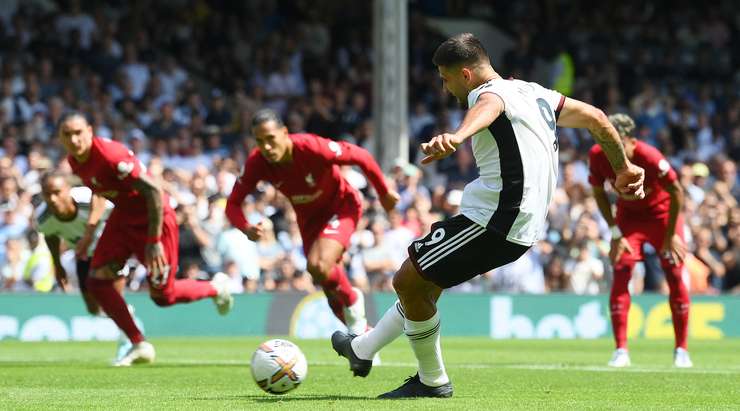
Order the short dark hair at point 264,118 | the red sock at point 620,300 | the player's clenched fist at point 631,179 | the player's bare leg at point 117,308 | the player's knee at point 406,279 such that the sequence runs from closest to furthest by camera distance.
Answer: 1. the player's knee at point 406,279
2. the player's clenched fist at point 631,179
3. the short dark hair at point 264,118
4. the player's bare leg at point 117,308
5. the red sock at point 620,300

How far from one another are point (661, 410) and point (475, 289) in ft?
46.9

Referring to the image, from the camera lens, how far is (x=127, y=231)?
12430 millimetres

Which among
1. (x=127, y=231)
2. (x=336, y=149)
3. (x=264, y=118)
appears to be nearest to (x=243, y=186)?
(x=264, y=118)

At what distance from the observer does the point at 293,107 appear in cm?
2492

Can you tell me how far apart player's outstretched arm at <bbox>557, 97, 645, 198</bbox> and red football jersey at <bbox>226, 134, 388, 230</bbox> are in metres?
3.86

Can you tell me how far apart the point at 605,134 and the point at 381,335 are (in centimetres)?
195

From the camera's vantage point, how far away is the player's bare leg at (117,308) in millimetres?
12508

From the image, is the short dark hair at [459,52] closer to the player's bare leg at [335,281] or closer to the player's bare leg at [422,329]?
the player's bare leg at [422,329]

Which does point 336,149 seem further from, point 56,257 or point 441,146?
point 441,146

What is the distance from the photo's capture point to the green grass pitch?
8484mm

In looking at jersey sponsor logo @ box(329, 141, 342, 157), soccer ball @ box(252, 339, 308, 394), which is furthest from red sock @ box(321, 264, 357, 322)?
soccer ball @ box(252, 339, 308, 394)

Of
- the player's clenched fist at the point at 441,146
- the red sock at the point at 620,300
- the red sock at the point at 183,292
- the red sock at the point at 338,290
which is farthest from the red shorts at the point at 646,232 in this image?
the player's clenched fist at the point at 441,146

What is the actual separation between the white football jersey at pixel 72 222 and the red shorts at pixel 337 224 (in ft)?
6.74

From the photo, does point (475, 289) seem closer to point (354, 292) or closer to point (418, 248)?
point (354, 292)
